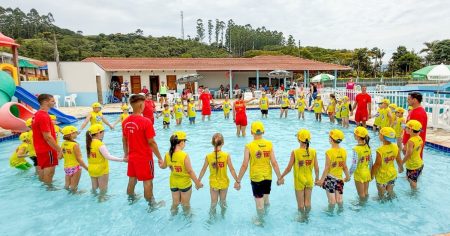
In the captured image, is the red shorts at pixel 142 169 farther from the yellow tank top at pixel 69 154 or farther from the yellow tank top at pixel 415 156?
the yellow tank top at pixel 415 156

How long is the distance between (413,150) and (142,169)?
4276 millimetres

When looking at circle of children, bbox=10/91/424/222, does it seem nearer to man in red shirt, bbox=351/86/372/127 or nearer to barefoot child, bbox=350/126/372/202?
barefoot child, bbox=350/126/372/202

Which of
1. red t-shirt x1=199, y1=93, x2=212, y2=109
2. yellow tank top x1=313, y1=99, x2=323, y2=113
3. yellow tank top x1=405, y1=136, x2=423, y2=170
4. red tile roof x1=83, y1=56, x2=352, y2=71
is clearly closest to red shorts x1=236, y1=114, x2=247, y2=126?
red t-shirt x1=199, y1=93, x2=212, y2=109

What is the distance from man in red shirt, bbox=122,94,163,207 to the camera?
4.39 meters

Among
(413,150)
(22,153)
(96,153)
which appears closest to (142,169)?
(96,153)

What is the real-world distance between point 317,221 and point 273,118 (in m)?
10.7

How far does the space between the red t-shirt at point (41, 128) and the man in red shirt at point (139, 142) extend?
1.57m

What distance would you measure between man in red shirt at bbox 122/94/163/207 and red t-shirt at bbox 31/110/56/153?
157cm

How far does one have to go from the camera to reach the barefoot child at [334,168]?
166 inches

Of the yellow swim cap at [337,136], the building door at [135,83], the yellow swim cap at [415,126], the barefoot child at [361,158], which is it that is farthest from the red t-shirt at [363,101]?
the building door at [135,83]

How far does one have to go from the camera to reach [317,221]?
4352 mm

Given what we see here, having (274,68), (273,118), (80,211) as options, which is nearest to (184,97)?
(273,118)

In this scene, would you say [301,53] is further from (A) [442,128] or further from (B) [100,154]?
(B) [100,154]

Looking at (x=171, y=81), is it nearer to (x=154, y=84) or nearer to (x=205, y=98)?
(x=154, y=84)
